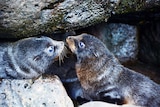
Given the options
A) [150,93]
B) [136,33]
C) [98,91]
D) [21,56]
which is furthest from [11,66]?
[136,33]

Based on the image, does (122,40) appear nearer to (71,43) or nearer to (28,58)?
(71,43)

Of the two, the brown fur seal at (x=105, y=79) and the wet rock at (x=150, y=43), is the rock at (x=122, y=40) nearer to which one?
the wet rock at (x=150, y=43)

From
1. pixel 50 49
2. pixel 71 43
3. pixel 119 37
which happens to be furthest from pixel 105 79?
pixel 119 37

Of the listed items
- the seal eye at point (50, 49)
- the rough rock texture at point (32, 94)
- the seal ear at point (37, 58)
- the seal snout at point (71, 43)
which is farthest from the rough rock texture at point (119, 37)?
the rough rock texture at point (32, 94)

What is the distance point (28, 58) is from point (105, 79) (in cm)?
106

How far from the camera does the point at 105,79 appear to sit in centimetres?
627

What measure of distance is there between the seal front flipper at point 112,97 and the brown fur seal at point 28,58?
0.86m

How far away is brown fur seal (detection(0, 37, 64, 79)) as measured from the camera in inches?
244

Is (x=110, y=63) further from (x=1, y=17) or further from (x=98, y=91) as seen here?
(x=1, y=17)

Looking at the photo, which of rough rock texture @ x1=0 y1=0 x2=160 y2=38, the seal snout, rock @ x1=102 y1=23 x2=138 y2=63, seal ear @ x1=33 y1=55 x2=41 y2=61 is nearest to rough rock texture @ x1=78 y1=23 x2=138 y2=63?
rock @ x1=102 y1=23 x2=138 y2=63

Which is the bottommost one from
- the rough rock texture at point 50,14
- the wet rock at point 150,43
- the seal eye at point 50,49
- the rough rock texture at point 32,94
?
the wet rock at point 150,43

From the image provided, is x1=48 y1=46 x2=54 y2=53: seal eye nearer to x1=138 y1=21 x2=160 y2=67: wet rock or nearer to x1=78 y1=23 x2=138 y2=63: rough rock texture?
x1=78 y1=23 x2=138 y2=63: rough rock texture

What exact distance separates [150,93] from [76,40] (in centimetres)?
121

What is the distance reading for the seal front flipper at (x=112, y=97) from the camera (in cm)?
612
